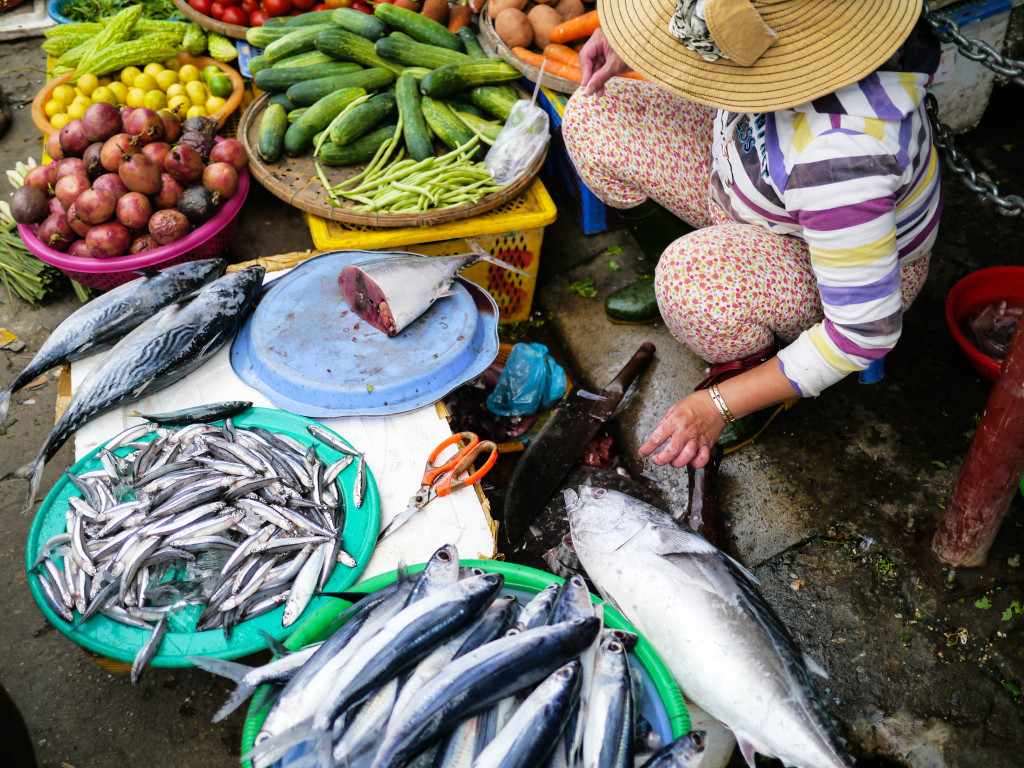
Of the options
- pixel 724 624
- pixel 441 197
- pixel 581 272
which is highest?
pixel 441 197

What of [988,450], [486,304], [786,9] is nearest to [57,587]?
[486,304]

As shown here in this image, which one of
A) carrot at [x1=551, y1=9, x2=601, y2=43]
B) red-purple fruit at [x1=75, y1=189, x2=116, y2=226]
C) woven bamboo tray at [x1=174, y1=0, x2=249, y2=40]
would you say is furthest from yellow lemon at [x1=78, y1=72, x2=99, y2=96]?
carrot at [x1=551, y1=9, x2=601, y2=43]

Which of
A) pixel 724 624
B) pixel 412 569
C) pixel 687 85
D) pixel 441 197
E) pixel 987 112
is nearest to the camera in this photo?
pixel 724 624

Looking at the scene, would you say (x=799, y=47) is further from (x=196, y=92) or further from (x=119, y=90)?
(x=119, y=90)

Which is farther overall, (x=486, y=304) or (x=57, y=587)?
(x=486, y=304)

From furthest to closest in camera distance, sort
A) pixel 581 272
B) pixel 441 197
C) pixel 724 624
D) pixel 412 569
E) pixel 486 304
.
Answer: pixel 581 272 → pixel 441 197 → pixel 486 304 → pixel 412 569 → pixel 724 624

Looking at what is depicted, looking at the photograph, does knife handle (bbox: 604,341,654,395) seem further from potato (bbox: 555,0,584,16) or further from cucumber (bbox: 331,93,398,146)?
potato (bbox: 555,0,584,16)

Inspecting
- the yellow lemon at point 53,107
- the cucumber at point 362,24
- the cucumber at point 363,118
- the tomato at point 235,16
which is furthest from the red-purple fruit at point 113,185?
the tomato at point 235,16

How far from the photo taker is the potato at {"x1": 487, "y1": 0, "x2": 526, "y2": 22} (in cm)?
423

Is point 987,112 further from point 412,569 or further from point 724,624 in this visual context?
point 412,569

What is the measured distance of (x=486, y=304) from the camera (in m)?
3.15

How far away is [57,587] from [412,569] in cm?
105

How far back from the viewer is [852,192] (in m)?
2.07

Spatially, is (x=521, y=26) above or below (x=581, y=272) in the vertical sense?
above
